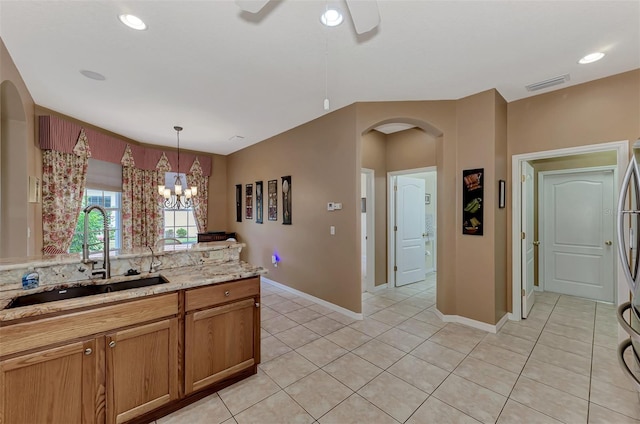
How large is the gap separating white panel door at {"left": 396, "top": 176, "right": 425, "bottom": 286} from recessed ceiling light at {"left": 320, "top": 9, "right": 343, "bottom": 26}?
320 centimetres

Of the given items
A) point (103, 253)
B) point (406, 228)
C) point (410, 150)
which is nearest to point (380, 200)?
point (406, 228)

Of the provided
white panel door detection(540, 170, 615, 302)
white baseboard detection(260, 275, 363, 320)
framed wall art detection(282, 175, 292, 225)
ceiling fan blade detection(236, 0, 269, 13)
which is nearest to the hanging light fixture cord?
ceiling fan blade detection(236, 0, 269, 13)

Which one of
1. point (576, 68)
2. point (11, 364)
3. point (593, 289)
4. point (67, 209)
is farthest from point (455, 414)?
point (67, 209)

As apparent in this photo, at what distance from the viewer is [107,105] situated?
3.58 meters

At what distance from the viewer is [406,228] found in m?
4.89

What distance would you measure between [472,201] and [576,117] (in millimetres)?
1379

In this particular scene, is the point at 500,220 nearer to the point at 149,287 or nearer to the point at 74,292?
the point at 149,287

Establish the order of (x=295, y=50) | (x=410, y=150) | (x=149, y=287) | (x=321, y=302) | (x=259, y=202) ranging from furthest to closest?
(x=259, y=202)
(x=410, y=150)
(x=321, y=302)
(x=295, y=50)
(x=149, y=287)

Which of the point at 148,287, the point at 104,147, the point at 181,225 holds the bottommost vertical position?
the point at 148,287

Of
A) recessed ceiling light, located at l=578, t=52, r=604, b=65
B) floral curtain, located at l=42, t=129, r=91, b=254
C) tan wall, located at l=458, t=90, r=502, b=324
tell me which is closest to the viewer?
recessed ceiling light, located at l=578, t=52, r=604, b=65

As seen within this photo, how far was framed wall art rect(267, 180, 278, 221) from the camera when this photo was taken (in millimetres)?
5047

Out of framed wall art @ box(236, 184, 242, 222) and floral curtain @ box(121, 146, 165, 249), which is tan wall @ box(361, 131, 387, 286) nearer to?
framed wall art @ box(236, 184, 242, 222)

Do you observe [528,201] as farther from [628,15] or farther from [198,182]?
[198,182]

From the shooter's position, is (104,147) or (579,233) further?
(104,147)
